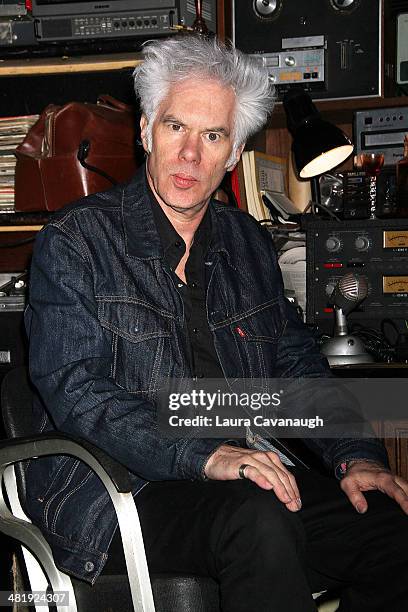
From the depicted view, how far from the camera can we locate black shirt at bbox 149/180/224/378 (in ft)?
5.80

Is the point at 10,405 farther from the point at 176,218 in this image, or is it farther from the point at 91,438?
the point at 176,218

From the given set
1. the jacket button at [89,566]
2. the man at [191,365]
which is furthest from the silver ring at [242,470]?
the jacket button at [89,566]

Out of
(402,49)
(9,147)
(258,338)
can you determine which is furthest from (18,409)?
(402,49)

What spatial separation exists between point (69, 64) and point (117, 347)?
48.6 inches

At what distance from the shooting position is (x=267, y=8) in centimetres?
265

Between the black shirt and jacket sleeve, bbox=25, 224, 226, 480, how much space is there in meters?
0.17

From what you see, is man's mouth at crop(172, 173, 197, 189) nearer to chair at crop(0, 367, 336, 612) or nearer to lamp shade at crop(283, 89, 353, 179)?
Result: chair at crop(0, 367, 336, 612)

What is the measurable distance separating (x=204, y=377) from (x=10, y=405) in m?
0.36

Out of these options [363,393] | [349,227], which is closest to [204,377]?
[363,393]

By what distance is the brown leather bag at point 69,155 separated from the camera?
7.88 feet

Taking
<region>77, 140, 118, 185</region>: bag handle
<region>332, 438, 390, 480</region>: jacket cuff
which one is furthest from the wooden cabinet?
<region>77, 140, 118, 185</region>: bag handle

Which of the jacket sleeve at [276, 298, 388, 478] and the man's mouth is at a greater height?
the man's mouth

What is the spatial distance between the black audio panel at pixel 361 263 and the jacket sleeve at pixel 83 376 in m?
0.95

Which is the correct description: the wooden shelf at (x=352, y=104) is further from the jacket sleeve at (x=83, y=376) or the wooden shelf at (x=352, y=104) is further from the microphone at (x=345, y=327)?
the jacket sleeve at (x=83, y=376)
